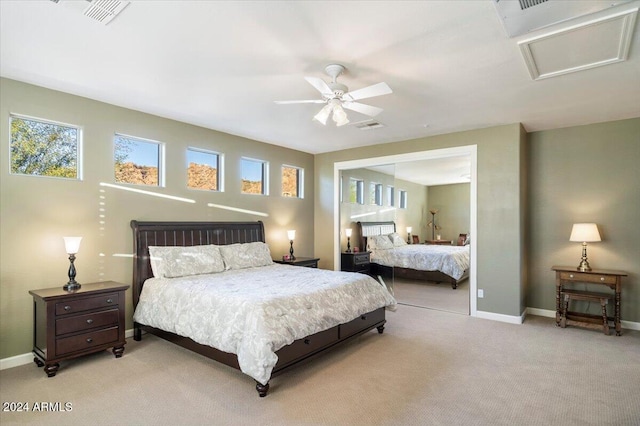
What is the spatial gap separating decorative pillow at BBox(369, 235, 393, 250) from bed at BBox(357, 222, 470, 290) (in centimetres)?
2

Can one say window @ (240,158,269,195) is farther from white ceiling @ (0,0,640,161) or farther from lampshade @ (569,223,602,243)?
lampshade @ (569,223,602,243)

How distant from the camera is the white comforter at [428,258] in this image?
645cm

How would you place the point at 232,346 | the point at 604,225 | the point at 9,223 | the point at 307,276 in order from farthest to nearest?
the point at 604,225 < the point at 307,276 < the point at 9,223 < the point at 232,346

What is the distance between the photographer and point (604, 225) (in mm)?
4801

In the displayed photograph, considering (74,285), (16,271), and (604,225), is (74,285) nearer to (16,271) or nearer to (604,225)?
(16,271)

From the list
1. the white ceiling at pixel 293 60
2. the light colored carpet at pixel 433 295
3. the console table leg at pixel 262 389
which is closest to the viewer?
the white ceiling at pixel 293 60

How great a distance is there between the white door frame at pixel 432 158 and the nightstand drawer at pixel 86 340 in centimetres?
403

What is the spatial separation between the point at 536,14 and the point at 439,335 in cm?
350

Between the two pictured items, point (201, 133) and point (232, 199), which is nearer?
point (201, 133)

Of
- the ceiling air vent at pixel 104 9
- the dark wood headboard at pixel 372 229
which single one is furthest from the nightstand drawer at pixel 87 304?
the dark wood headboard at pixel 372 229

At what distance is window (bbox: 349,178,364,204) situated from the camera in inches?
263

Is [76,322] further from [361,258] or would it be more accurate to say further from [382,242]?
[382,242]

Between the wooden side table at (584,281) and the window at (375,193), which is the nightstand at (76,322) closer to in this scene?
the window at (375,193)

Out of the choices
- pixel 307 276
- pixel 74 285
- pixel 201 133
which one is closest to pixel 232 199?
pixel 201 133
